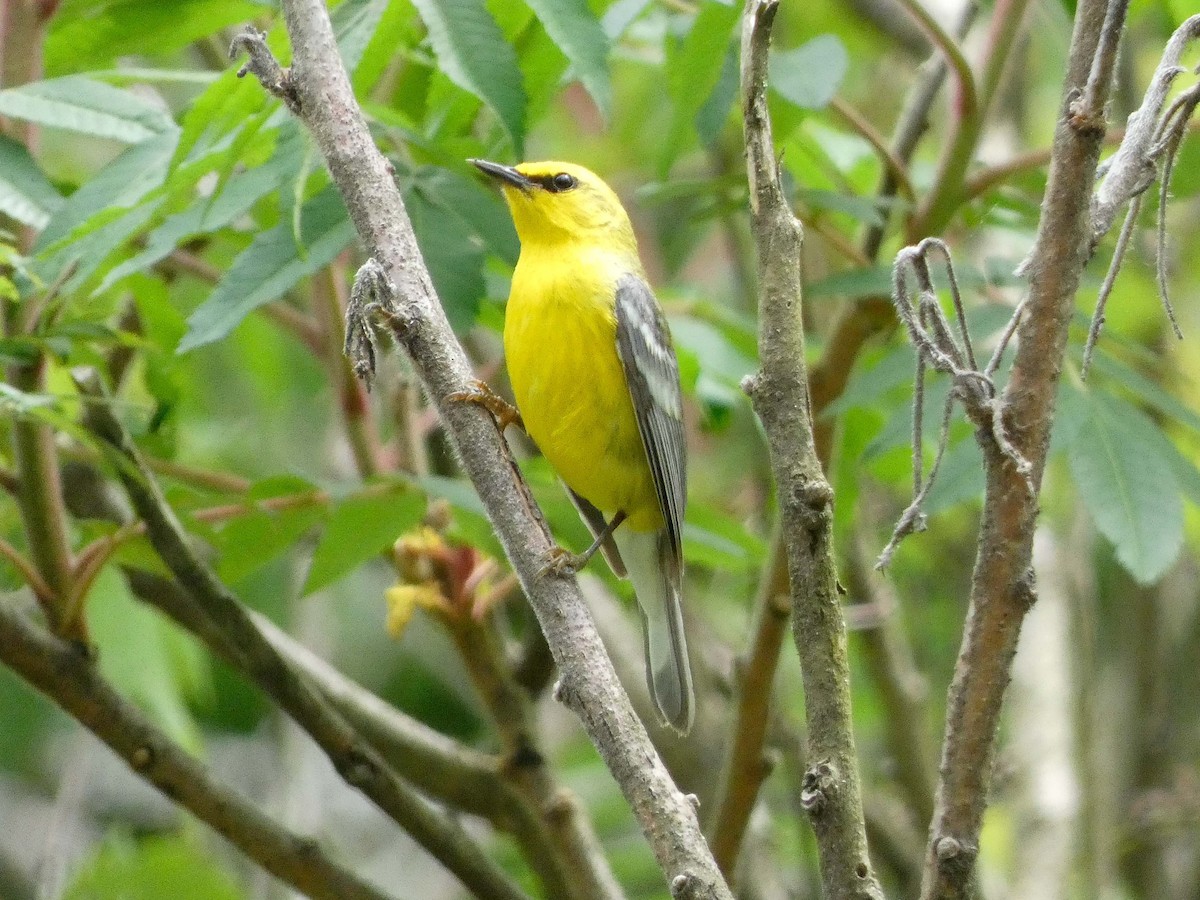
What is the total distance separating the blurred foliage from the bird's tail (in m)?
0.10

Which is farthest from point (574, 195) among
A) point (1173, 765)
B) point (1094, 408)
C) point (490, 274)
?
point (1173, 765)

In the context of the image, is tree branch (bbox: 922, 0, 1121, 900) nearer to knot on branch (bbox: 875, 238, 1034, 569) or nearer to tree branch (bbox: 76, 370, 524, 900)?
knot on branch (bbox: 875, 238, 1034, 569)

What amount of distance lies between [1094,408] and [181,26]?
6.27 feet

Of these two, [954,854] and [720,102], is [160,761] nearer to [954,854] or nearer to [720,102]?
[954,854]

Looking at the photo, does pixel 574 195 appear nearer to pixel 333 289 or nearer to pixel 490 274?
pixel 490 274

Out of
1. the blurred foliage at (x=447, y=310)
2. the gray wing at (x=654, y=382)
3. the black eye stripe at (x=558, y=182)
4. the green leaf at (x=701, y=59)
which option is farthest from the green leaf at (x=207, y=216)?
the black eye stripe at (x=558, y=182)

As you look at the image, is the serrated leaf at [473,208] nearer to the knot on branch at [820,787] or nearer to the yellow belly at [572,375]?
the yellow belly at [572,375]

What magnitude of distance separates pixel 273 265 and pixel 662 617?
1.54 metres

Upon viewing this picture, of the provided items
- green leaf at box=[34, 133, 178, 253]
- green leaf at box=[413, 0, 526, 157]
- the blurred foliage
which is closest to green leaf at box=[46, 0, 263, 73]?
the blurred foliage

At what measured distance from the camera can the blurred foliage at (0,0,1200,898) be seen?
2.30 m

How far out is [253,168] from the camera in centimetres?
244

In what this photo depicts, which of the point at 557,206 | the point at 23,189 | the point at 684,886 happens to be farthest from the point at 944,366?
the point at 557,206

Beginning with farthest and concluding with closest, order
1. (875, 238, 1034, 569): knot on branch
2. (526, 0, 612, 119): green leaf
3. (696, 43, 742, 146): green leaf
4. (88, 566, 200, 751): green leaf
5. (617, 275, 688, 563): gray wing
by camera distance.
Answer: (88, 566, 200, 751): green leaf
(617, 275, 688, 563): gray wing
(696, 43, 742, 146): green leaf
(526, 0, 612, 119): green leaf
(875, 238, 1034, 569): knot on branch

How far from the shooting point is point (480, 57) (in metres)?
2.14
